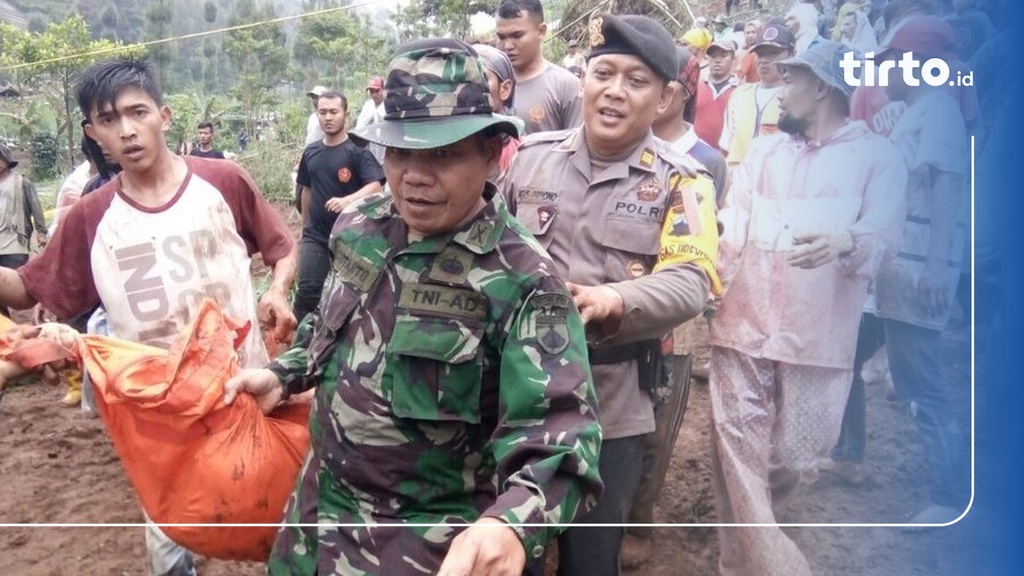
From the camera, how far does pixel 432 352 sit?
1418 mm

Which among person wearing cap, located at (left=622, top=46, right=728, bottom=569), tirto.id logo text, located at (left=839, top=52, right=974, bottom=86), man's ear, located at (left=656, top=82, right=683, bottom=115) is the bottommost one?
person wearing cap, located at (left=622, top=46, right=728, bottom=569)

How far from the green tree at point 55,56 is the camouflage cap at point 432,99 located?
43.3 inches

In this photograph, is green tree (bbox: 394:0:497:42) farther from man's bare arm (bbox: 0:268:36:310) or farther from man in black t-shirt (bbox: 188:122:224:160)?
man's bare arm (bbox: 0:268:36:310)

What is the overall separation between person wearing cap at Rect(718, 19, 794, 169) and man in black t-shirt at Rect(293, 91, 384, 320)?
1571mm

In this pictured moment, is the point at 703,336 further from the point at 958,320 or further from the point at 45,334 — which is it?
the point at 45,334

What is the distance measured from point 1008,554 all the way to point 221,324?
5.30ft

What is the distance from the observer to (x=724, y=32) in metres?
2.12

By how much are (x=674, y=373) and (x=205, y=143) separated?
143 cm

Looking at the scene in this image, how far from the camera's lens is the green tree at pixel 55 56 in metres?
2.10

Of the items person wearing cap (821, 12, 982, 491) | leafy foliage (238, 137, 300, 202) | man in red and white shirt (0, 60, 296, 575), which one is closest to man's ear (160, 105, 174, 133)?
man in red and white shirt (0, 60, 296, 575)

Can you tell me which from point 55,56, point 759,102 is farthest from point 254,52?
point 759,102

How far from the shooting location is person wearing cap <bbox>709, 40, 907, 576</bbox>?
1.81 meters

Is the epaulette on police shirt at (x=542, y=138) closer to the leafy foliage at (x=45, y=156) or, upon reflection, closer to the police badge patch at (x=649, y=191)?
the police badge patch at (x=649, y=191)

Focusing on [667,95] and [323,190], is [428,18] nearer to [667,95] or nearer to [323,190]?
[667,95]
